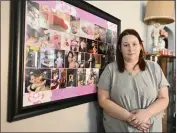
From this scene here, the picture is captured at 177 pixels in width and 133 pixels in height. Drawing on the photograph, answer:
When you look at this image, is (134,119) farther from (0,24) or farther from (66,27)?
(0,24)

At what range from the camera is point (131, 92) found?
4.13 feet

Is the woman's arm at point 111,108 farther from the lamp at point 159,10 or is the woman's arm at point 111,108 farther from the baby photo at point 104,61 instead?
the lamp at point 159,10

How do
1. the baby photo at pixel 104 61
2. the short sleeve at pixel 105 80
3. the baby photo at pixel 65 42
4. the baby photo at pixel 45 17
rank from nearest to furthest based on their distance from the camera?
the baby photo at pixel 45 17, the baby photo at pixel 65 42, the short sleeve at pixel 105 80, the baby photo at pixel 104 61

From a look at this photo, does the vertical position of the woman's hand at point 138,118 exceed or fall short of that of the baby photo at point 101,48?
it falls short

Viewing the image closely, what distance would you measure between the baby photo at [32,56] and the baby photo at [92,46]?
430 mm

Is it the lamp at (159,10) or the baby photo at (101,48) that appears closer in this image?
the baby photo at (101,48)

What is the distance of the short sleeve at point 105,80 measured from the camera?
1312 millimetres

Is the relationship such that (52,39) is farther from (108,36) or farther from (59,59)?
(108,36)

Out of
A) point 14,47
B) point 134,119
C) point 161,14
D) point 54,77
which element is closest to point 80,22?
point 54,77

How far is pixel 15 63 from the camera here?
2.68 feet

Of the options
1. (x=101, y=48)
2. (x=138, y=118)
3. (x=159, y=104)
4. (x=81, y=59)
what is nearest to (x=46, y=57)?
(x=81, y=59)

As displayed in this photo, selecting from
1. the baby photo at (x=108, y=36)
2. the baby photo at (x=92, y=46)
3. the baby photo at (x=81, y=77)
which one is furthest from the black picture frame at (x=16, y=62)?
the baby photo at (x=108, y=36)

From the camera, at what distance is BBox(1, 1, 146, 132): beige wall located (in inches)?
31.5

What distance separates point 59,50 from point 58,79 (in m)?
0.15
